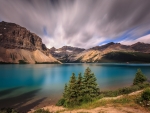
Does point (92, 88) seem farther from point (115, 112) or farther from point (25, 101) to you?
point (25, 101)

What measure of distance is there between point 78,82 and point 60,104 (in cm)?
738

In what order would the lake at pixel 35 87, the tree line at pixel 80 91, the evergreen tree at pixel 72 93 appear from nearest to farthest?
the tree line at pixel 80 91 → the evergreen tree at pixel 72 93 → the lake at pixel 35 87

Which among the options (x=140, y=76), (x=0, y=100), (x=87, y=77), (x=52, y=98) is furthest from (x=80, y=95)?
(x=140, y=76)

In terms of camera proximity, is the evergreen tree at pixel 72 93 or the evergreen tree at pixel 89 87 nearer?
the evergreen tree at pixel 72 93

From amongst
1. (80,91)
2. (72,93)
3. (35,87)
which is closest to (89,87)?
(80,91)

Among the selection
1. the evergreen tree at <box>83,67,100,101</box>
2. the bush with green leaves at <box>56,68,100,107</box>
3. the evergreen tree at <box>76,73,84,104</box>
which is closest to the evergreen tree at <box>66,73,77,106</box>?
the bush with green leaves at <box>56,68,100,107</box>

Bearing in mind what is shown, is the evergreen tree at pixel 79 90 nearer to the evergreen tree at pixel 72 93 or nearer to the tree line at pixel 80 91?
the tree line at pixel 80 91

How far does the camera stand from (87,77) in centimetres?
2870

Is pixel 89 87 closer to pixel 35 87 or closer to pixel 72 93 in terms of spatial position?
pixel 72 93

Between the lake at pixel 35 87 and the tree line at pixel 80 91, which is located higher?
the tree line at pixel 80 91

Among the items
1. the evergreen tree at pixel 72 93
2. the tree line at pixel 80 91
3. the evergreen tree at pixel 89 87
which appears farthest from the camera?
the evergreen tree at pixel 89 87

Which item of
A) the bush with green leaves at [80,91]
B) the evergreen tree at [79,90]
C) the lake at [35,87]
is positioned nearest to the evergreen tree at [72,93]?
the bush with green leaves at [80,91]

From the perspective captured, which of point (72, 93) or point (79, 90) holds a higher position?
point (79, 90)

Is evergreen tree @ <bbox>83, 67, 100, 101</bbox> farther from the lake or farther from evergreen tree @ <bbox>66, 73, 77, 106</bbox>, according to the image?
the lake
